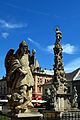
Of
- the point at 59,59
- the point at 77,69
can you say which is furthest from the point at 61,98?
the point at 77,69

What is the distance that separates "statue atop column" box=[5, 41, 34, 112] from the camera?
26.0ft

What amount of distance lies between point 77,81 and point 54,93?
127 ft

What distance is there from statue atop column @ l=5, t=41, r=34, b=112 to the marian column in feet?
57.4

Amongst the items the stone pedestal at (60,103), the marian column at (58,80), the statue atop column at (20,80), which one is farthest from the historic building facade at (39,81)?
the statue atop column at (20,80)

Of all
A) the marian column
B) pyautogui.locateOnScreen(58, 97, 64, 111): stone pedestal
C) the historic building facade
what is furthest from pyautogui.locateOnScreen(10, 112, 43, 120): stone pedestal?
the historic building facade

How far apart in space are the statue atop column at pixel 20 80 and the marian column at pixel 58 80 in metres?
17.5

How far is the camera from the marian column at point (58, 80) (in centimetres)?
2580

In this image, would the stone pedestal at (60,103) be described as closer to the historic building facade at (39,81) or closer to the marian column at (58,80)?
the marian column at (58,80)

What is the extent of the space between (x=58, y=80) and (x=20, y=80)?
19163 millimetres

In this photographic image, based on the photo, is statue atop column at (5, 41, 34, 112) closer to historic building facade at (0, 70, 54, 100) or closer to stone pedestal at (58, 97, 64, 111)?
stone pedestal at (58, 97, 64, 111)

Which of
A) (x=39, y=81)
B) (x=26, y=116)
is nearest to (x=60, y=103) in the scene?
(x=26, y=116)

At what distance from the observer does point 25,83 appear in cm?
789

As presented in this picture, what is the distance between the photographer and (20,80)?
26.0ft

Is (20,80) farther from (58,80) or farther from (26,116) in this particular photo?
(58,80)
